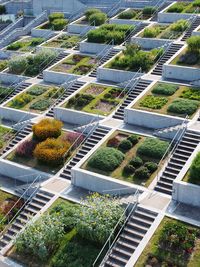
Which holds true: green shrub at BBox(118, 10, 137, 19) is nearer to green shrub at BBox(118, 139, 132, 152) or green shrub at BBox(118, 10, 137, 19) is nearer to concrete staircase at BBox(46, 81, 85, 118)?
concrete staircase at BBox(46, 81, 85, 118)

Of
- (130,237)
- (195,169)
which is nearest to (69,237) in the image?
(130,237)

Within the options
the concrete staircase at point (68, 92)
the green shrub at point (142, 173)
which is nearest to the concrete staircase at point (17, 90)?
the concrete staircase at point (68, 92)

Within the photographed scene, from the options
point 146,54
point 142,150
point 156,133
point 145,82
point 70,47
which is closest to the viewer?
point 142,150

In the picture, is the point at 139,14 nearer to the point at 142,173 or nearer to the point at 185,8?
the point at 185,8

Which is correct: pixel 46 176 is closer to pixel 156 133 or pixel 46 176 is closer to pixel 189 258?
pixel 156 133

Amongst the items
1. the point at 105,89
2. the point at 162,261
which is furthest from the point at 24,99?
the point at 162,261

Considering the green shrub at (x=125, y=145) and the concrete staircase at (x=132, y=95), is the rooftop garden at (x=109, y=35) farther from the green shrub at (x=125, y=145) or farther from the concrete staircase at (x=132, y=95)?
the green shrub at (x=125, y=145)
